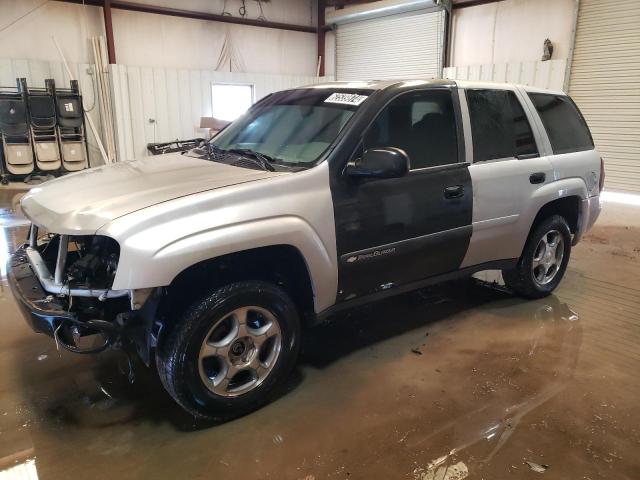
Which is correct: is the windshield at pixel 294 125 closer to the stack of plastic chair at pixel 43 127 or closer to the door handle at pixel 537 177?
the door handle at pixel 537 177

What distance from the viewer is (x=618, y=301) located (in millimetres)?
3996

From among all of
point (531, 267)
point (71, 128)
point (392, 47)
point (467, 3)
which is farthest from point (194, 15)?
point (531, 267)

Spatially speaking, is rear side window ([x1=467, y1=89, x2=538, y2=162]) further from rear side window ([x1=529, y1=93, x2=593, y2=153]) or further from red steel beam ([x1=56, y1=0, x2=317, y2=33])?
red steel beam ([x1=56, y1=0, x2=317, y2=33])

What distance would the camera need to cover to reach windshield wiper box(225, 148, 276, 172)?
2.59 m

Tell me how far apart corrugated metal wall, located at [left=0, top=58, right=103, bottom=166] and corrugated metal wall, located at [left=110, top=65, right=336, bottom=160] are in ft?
1.54

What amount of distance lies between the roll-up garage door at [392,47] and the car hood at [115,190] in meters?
9.11

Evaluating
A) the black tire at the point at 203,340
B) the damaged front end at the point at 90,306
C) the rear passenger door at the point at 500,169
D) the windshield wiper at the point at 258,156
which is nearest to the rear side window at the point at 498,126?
the rear passenger door at the point at 500,169

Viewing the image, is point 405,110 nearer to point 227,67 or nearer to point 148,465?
point 148,465

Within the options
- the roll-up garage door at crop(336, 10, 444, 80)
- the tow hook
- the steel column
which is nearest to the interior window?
the tow hook

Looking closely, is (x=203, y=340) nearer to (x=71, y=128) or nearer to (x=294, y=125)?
(x=294, y=125)

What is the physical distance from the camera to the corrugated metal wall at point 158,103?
10.2 m

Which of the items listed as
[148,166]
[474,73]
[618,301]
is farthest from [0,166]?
[618,301]

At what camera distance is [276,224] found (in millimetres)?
2275

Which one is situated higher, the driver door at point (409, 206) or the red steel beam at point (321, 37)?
the red steel beam at point (321, 37)
